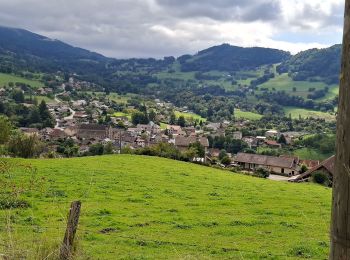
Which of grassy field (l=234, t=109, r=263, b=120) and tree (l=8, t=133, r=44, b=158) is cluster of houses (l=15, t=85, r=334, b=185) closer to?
tree (l=8, t=133, r=44, b=158)

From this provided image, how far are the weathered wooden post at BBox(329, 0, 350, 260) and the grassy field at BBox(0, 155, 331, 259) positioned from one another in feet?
10.8

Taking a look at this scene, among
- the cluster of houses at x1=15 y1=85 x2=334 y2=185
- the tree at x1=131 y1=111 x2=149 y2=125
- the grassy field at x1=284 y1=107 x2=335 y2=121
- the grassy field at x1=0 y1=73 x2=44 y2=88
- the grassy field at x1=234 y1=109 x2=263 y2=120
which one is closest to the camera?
the cluster of houses at x1=15 y1=85 x2=334 y2=185

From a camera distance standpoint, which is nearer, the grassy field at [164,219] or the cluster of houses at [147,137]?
the grassy field at [164,219]

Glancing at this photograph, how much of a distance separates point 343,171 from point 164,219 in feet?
46.6

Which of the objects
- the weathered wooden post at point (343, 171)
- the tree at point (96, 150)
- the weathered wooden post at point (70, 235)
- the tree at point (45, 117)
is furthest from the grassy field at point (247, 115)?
the weathered wooden post at point (343, 171)

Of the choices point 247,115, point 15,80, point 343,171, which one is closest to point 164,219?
point 343,171

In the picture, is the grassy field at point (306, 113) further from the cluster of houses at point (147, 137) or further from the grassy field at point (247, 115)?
the cluster of houses at point (147, 137)

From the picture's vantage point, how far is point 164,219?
1641 centimetres

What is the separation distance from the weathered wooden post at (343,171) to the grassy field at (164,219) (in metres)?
3.29

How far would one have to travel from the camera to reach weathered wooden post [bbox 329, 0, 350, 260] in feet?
8.59

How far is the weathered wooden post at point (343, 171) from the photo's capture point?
2617mm

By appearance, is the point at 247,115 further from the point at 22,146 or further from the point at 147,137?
the point at 22,146

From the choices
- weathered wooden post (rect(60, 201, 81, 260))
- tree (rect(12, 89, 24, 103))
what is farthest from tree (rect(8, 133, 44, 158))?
tree (rect(12, 89, 24, 103))

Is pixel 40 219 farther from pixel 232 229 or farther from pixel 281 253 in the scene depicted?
pixel 281 253
